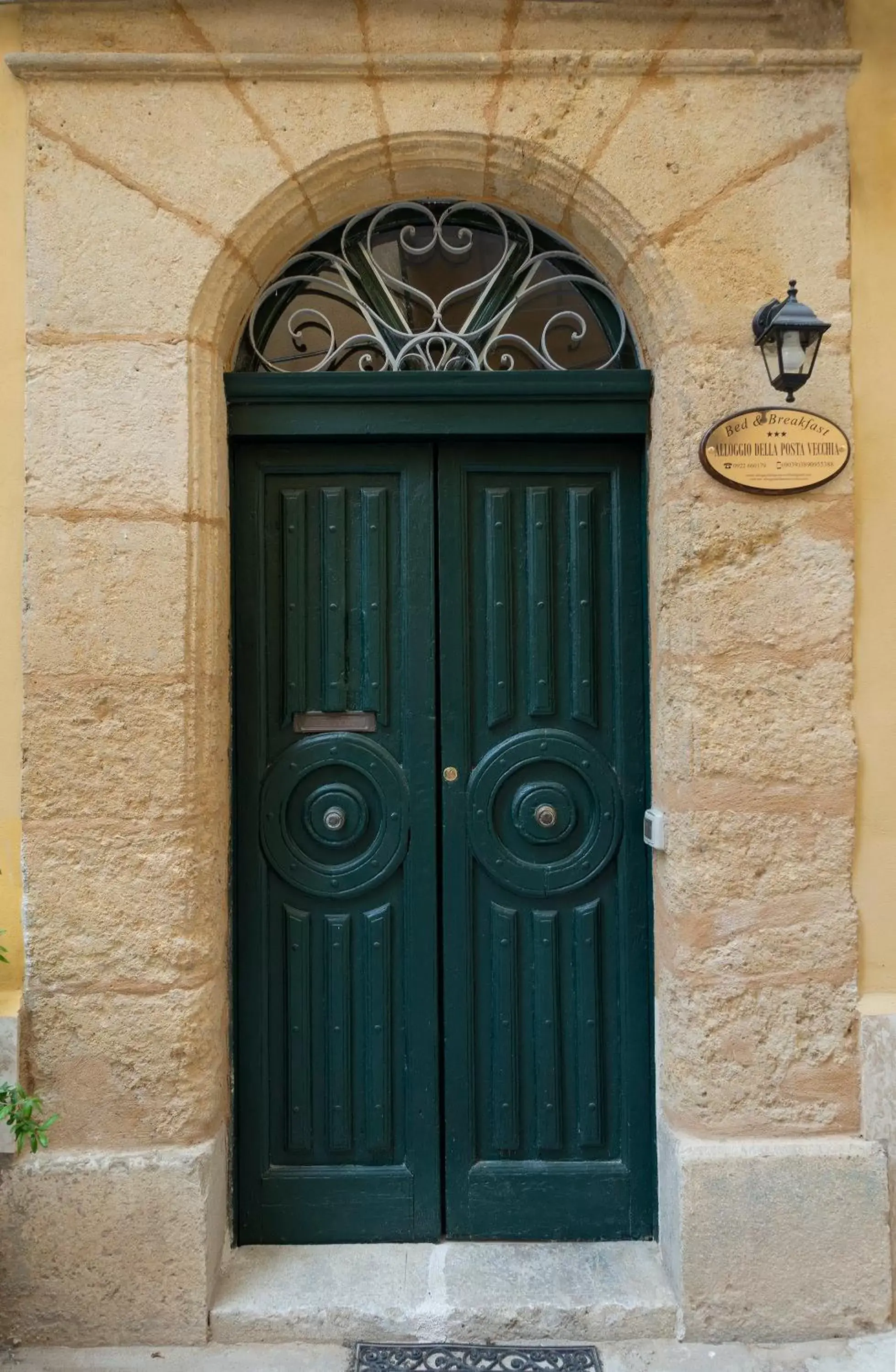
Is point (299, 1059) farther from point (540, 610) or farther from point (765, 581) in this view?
point (765, 581)

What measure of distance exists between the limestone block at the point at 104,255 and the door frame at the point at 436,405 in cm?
31

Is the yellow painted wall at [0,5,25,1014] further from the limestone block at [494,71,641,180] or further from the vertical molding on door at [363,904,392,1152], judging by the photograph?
the limestone block at [494,71,641,180]

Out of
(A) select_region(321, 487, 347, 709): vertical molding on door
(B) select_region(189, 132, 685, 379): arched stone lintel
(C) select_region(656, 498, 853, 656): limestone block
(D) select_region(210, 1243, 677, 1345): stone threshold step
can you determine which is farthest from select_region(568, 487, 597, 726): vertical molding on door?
(D) select_region(210, 1243, 677, 1345): stone threshold step

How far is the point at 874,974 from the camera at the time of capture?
2.91m

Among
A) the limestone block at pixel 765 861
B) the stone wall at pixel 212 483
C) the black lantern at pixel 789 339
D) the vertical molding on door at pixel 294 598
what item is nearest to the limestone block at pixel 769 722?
the stone wall at pixel 212 483

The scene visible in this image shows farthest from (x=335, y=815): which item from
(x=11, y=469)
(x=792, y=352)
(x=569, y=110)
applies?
(x=569, y=110)

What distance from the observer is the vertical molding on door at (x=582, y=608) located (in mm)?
3174

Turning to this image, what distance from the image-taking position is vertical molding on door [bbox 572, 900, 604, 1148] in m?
3.15

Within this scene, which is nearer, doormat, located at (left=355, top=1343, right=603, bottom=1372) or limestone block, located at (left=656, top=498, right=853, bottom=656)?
doormat, located at (left=355, top=1343, right=603, bottom=1372)

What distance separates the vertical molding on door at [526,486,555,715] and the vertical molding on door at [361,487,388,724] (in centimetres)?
47

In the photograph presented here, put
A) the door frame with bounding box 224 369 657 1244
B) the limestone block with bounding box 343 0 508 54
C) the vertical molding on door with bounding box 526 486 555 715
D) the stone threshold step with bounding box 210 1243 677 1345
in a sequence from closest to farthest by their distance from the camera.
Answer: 1. the stone threshold step with bounding box 210 1243 677 1345
2. the limestone block with bounding box 343 0 508 54
3. the door frame with bounding box 224 369 657 1244
4. the vertical molding on door with bounding box 526 486 555 715

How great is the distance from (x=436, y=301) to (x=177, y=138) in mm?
903

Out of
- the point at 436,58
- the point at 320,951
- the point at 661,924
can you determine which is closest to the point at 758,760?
the point at 661,924

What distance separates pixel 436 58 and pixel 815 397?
59.6 inches
